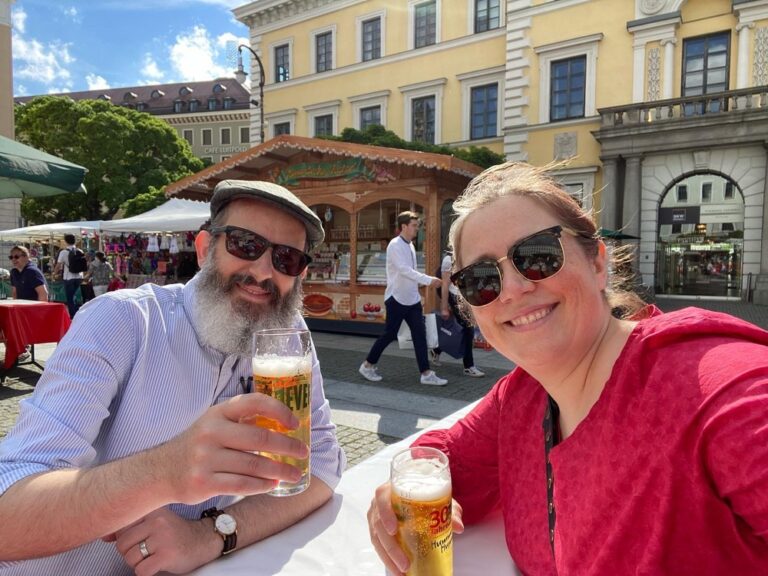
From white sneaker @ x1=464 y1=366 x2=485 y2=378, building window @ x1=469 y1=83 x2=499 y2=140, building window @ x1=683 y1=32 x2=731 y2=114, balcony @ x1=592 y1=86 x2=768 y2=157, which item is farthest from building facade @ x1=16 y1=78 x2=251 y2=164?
white sneaker @ x1=464 y1=366 x2=485 y2=378

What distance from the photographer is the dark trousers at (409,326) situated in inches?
255

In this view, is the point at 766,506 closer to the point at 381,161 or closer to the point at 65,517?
the point at 65,517

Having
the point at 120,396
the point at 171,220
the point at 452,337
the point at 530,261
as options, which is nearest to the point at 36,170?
the point at 120,396

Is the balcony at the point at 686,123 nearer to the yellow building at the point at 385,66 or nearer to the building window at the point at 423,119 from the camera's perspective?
the yellow building at the point at 385,66

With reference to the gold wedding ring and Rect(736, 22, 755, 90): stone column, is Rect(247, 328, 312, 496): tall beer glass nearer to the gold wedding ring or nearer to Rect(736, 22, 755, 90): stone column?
the gold wedding ring

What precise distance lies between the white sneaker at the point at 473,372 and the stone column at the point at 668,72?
1497cm

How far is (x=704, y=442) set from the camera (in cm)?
82

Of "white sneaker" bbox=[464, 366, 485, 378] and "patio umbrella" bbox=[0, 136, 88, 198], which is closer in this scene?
"patio umbrella" bbox=[0, 136, 88, 198]

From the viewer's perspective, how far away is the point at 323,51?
2575 centimetres

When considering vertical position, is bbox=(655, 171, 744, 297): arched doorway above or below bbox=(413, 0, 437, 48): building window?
below

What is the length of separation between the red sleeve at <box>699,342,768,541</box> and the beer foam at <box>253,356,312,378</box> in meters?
0.77

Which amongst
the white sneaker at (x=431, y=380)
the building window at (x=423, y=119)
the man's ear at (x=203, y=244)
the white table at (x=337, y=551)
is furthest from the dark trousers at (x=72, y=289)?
the building window at (x=423, y=119)

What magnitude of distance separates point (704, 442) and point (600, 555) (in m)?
0.32

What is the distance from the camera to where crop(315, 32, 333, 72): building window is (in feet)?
83.8
